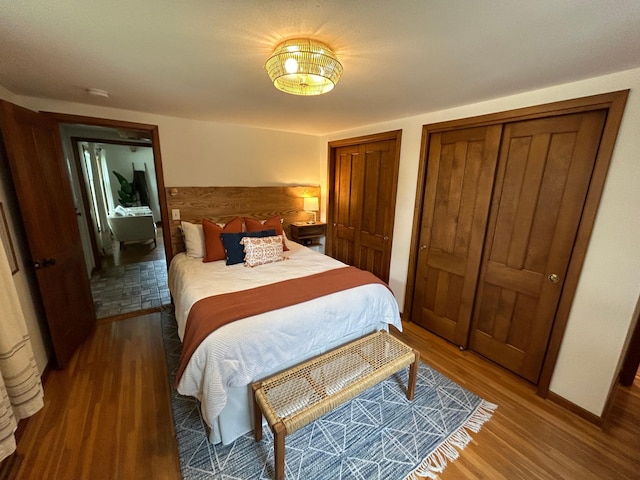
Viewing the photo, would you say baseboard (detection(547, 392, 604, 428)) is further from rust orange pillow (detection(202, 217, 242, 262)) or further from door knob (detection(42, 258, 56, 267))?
door knob (detection(42, 258, 56, 267))

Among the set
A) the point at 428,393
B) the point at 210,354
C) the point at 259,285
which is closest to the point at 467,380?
the point at 428,393

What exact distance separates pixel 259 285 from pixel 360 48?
1.65m

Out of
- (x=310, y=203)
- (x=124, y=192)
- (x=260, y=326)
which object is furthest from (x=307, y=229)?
(x=124, y=192)

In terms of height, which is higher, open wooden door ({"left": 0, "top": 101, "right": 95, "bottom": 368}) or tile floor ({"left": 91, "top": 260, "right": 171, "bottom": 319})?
open wooden door ({"left": 0, "top": 101, "right": 95, "bottom": 368})

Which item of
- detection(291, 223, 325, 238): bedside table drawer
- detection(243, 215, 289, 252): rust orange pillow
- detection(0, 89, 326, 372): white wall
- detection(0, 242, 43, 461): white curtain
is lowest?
detection(0, 242, 43, 461): white curtain

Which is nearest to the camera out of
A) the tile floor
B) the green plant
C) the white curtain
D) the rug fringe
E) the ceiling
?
the ceiling

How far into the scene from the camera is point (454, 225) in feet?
7.91

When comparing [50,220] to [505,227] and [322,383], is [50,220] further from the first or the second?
[505,227]

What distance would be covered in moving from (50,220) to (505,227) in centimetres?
369

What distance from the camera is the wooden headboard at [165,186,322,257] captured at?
3004 millimetres

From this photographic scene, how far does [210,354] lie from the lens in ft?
4.64

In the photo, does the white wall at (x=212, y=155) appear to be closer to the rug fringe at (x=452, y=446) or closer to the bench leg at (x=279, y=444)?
the bench leg at (x=279, y=444)

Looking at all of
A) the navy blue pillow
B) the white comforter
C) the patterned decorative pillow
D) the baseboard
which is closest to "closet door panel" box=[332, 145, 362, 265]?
the white comforter

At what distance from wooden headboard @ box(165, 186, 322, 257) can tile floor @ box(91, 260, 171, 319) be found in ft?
2.67
